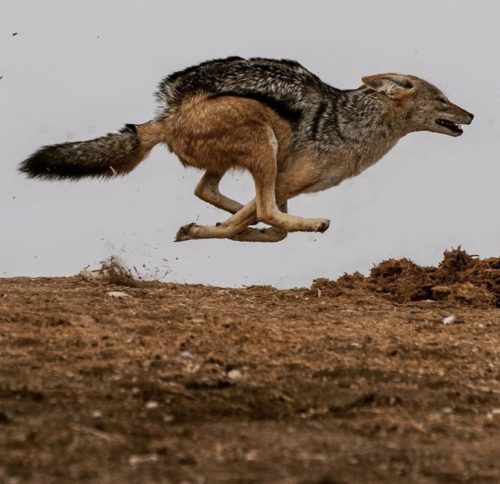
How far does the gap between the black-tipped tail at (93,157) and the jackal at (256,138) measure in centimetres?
1

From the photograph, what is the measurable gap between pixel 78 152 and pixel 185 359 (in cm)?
434

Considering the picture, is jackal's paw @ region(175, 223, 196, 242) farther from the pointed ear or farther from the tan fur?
the pointed ear

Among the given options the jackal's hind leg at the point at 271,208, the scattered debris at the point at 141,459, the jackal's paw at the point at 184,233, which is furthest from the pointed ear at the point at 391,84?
the scattered debris at the point at 141,459

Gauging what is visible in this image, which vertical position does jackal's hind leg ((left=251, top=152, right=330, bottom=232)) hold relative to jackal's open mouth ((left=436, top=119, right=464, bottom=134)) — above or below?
below

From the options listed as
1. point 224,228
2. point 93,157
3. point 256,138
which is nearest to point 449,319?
point 256,138

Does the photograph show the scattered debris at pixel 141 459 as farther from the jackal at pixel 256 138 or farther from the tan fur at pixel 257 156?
the tan fur at pixel 257 156

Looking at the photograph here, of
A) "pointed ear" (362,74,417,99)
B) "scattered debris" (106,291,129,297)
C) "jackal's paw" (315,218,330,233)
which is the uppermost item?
"pointed ear" (362,74,417,99)

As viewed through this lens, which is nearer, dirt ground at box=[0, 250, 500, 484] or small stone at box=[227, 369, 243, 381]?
dirt ground at box=[0, 250, 500, 484]

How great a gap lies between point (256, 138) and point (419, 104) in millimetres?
2567

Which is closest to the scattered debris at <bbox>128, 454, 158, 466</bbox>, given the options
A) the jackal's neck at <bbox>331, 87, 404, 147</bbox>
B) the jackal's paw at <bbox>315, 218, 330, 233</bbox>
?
the jackal's paw at <bbox>315, 218, 330, 233</bbox>

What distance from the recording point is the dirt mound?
11039 mm

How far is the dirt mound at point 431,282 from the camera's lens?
11039 millimetres

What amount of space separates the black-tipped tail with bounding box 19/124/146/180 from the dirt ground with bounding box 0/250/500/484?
124cm

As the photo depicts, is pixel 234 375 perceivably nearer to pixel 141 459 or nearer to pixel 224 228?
pixel 141 459
